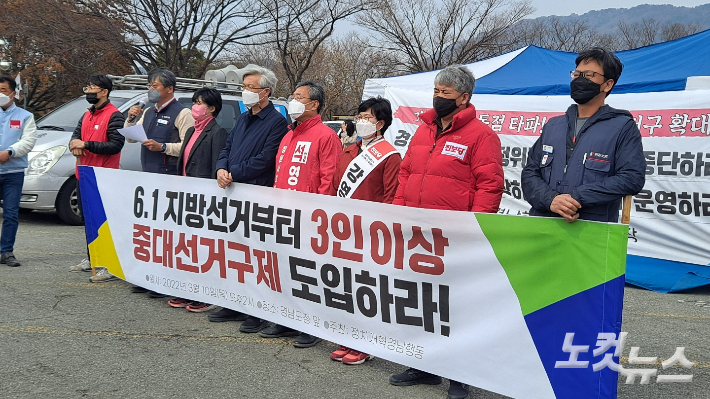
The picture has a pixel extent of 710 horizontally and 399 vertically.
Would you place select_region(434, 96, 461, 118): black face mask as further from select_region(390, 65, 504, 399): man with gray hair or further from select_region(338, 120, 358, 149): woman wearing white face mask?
select_region(338, 120, 358, 149): woman wearing white face mask

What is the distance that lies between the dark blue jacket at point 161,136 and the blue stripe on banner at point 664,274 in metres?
5.04

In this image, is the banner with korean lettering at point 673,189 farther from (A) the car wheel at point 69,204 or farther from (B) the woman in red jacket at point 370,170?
(A) the car wheel at point 69,204

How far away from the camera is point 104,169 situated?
6.03 m

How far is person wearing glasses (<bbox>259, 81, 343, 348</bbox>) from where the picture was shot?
482 centimetres

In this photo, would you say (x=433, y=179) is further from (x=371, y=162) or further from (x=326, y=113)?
(x=326, y=113)

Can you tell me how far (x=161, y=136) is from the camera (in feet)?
20.7

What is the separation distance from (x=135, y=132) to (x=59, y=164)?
145 inches

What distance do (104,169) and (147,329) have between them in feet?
5.81

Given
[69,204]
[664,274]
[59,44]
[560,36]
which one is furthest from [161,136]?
[560,36]

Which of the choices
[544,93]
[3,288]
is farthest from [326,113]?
[3,288]

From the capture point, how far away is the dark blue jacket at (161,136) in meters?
6.32

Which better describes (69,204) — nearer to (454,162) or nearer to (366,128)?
(366,128)

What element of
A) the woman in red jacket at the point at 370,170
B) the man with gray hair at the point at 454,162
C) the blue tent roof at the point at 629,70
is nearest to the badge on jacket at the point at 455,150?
the man with gray hair at the point at 454,162

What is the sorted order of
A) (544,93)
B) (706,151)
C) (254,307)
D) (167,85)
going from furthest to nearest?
(544,93), (706,151), (167,85), (254,307)
